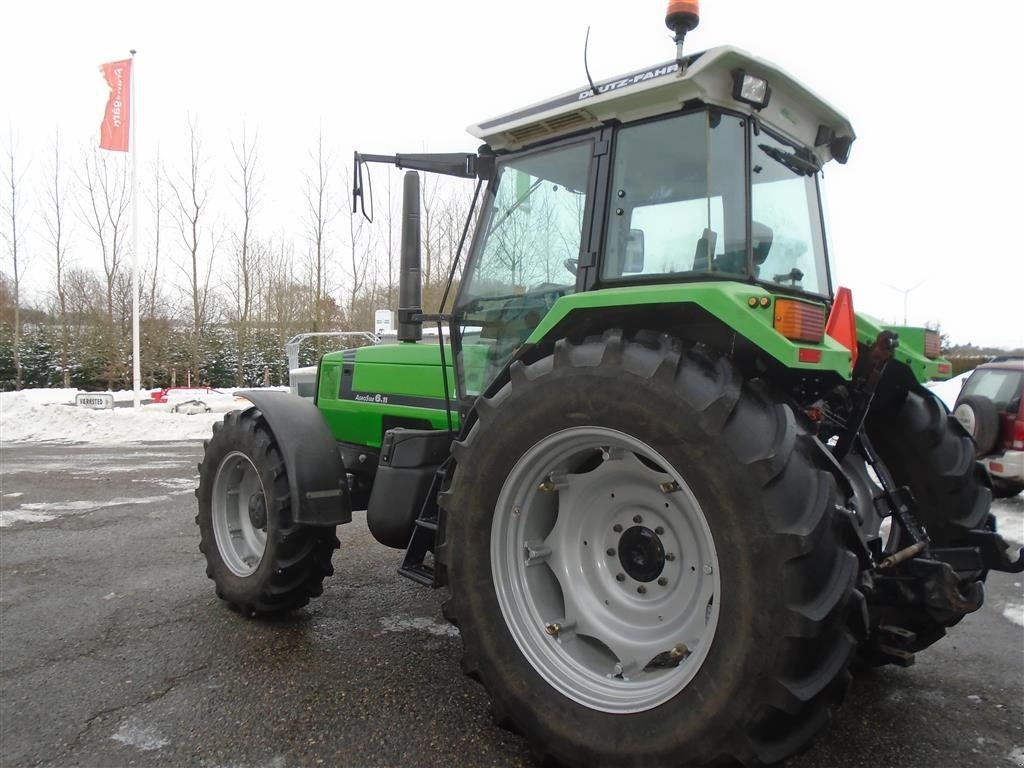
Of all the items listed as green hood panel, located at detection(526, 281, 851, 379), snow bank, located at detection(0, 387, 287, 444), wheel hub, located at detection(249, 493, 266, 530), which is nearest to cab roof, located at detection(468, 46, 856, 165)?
green hood panel, located at detection(526, 281, 851, 379)

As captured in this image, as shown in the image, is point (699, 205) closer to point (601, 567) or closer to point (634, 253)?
point (634, 253)

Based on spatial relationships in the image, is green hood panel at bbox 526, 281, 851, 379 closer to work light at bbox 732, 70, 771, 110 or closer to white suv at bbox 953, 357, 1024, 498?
work light at bbox 732, 70, 771, 110

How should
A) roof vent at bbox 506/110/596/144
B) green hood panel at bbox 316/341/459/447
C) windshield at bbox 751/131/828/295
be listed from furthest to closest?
1. green hood panel at bbox 316/341/459/447
2. roof vent at bbox 506/110/596/144
3. windshield at bbox 751/131/828/295

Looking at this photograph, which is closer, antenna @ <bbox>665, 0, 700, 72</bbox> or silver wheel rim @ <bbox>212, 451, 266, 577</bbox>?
antenna @ <bbox>665, 0, 700, 72</bbox>

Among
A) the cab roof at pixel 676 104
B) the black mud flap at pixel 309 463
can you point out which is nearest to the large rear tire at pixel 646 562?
the cab roof at pixel 676 104

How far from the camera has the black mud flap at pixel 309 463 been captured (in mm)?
3312

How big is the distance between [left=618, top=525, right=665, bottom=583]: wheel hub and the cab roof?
61.0 inches

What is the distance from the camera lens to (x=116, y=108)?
15945 millimetres

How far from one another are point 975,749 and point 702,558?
1333mm

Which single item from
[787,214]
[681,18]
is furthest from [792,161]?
[681,18]

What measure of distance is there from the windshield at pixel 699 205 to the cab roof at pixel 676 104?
0.23ft

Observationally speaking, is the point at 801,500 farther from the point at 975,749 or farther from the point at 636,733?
the point at 975,749

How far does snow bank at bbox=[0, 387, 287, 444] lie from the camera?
516 inches

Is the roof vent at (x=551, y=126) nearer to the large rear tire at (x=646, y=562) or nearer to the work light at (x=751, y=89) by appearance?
the work light at (x=751, y=89)
